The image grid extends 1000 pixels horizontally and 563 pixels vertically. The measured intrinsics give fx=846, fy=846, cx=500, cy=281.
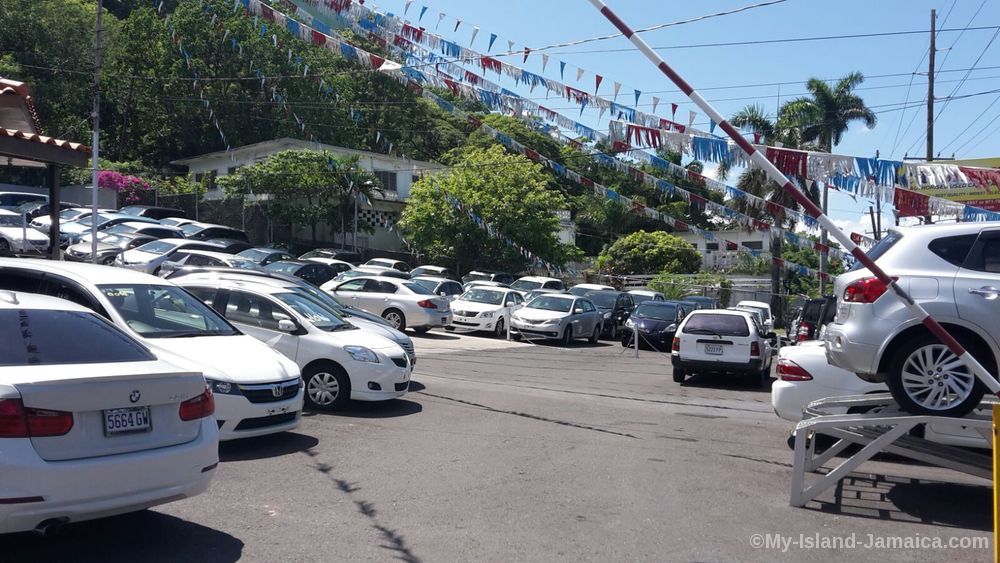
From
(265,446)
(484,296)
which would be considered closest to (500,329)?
(484,296)

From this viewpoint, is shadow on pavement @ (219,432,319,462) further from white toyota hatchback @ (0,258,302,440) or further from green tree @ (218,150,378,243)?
green tree @ (218,150,378,243)

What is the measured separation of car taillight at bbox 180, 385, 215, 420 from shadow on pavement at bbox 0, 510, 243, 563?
34.2 inches

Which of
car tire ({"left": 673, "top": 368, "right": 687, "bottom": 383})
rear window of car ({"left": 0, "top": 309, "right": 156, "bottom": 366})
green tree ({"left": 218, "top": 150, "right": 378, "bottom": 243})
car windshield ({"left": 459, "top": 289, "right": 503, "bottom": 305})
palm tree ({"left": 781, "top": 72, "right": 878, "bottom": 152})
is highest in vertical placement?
palm tree ({"left": 781, "top": 72, "right": 878, "bottom": 152})

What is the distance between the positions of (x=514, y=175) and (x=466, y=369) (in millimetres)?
24728

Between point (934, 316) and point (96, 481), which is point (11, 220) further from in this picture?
point (934, 316)

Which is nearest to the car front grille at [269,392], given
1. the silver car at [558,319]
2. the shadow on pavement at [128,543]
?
the shadow on pavement at [128,543]

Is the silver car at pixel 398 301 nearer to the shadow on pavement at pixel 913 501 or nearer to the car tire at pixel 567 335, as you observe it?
the car tire at pixel 567 335

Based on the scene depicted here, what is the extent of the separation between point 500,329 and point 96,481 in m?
21.0

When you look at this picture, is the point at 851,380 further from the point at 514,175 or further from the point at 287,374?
the point at 514,175

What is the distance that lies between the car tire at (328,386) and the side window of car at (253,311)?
869mm

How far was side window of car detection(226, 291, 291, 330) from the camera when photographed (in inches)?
449

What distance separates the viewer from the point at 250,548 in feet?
19.0

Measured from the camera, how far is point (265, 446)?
8883 mm

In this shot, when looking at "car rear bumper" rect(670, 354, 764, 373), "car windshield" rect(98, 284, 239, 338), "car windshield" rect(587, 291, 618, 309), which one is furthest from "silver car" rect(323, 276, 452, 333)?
"car windshield" rect(98, 284, 239, 338)
